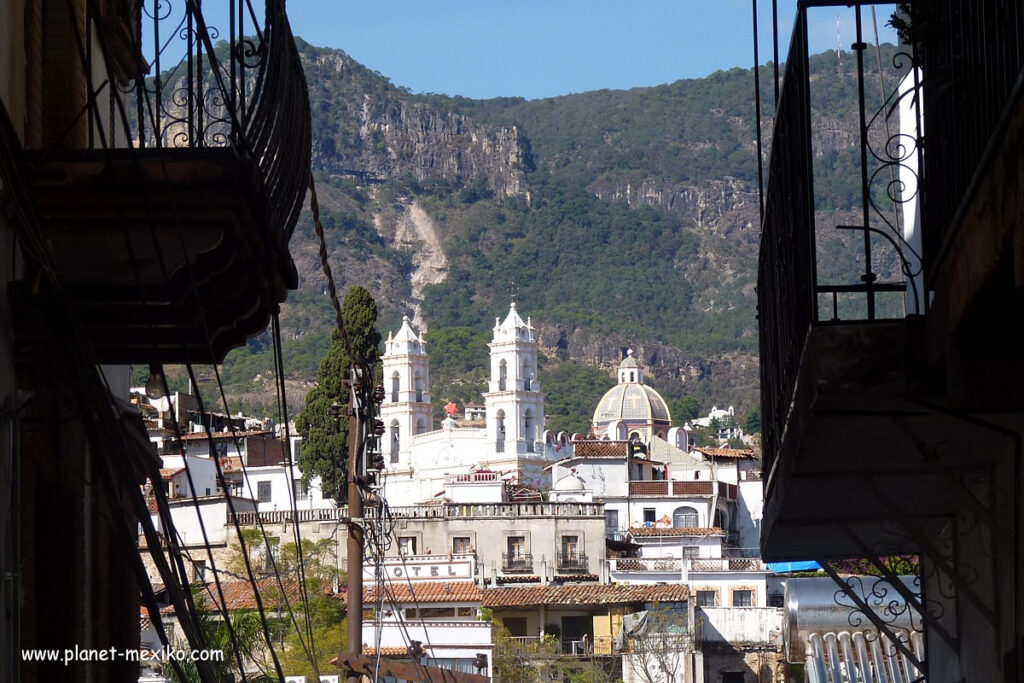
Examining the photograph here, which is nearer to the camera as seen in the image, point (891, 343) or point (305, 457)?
point (891, 343)

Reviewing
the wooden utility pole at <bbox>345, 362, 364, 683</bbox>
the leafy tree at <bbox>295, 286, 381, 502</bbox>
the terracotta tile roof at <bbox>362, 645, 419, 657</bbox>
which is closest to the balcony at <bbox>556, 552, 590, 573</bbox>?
the leafy tree at <bbox>295, 286, 381, 502</bbox>

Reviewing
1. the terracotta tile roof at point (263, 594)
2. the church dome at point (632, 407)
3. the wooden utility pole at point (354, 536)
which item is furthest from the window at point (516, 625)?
the church dome at point (632, 407)

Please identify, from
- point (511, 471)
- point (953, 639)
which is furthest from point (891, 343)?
point (511, 471)

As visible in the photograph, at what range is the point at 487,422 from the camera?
439ft

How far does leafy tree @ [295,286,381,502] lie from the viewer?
2919 inches

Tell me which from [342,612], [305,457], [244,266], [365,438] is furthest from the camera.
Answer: [305,457]

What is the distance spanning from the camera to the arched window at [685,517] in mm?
90562

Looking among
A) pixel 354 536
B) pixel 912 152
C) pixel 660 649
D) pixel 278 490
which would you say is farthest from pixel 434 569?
pixel 912 152

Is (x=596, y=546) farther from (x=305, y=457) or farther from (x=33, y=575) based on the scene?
(x=33, y=575)

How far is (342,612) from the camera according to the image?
53.6m

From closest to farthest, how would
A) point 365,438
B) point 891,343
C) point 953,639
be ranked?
point 891,343 → point 953,639 → point 365,438

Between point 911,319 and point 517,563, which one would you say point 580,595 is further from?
point 911,319

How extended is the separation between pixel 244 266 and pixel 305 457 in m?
78.7

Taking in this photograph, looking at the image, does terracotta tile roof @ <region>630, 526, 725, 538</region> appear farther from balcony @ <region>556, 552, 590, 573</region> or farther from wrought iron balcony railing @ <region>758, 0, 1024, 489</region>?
wrought iron balcony railing @ <region>758, 0, 1024, 489</region>
